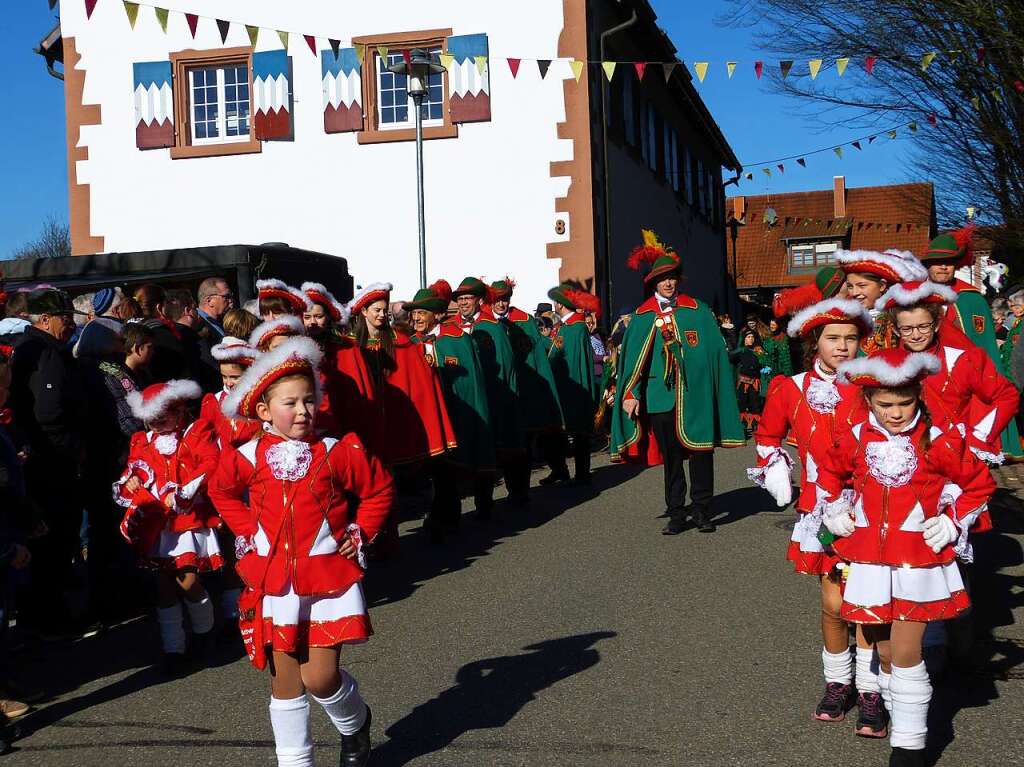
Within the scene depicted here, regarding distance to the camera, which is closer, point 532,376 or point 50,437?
point 50,437

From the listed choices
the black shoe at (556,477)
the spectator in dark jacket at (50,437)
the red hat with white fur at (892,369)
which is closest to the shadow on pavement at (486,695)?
the red hat with white fur at (892,369)

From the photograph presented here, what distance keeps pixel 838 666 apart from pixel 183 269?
1012cm

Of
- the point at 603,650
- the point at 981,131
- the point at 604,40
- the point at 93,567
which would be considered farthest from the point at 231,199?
the point at 603,650

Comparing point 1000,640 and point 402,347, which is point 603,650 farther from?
point 402,347

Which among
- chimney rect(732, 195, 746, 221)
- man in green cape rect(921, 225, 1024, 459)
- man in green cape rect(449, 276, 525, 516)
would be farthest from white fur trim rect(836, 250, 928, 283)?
chimney rect(732, 195, 746, 221)

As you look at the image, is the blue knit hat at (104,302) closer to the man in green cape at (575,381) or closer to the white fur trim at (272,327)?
the white fur trim at (272,327)

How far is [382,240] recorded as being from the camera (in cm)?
2020

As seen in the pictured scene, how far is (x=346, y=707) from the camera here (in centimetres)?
450

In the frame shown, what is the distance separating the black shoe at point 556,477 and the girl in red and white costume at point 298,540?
880 centimetres

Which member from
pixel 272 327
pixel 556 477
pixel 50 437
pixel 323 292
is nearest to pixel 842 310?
pixel 272 327

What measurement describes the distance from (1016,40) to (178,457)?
11257 mm

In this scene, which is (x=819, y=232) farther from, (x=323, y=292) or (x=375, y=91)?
(x=323, y=292)

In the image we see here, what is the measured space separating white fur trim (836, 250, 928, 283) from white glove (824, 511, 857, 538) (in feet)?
5.46

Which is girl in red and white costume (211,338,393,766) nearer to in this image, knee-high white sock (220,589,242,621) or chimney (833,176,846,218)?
knee-high white sock (220,589,242,621)
